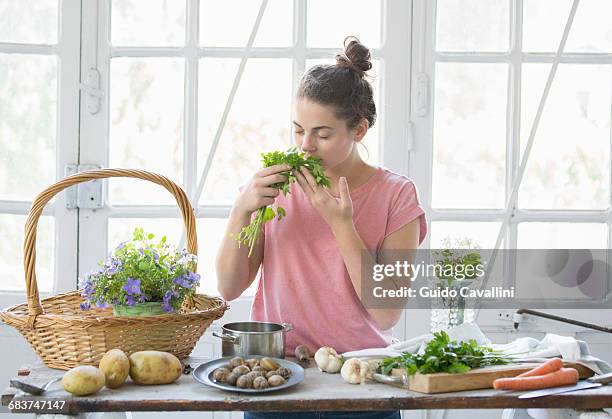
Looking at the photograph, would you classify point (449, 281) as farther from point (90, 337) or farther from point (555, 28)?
point (555, 28)

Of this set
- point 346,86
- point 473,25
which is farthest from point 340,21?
point 346,86

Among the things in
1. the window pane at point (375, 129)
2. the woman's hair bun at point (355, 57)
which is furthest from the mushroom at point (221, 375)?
the window pane at point (375, 129)

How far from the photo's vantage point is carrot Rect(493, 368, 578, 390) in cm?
178

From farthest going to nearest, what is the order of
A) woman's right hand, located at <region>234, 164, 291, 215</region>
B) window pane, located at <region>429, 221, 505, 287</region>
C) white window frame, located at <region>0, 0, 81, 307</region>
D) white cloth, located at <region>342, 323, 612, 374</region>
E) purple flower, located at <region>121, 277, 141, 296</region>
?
window pane, located at <region>429, 221, 505, 287</region> < white window frame, located at <region>0, 0, 81, 307</region> < woman's right hand, located at <region>234, 164, 291, 215</region> < white cloth, located at <region>342, 323, 612, 374</region> < purple flower, located at <region>121, 277, 141, 296</region>

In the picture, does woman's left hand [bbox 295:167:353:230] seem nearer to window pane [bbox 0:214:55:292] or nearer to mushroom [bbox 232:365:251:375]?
mushroom [bbox 232:365:251:375]

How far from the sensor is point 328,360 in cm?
191

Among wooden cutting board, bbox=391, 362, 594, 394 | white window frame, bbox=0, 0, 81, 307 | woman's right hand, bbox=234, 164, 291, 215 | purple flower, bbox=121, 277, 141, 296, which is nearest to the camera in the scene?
wooden cutting board, bbox=391, 362, 594, 394

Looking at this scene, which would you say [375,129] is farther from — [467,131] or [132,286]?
[132,286]

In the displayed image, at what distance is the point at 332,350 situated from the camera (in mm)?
1951

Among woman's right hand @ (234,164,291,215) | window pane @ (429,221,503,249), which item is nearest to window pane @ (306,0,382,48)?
window pane @ (429,221,503,249)

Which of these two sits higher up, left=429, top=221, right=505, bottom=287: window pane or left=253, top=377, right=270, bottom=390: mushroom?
left=429, top=221, right=505, bottom=287: window pane

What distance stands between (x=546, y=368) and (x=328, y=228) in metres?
0.70

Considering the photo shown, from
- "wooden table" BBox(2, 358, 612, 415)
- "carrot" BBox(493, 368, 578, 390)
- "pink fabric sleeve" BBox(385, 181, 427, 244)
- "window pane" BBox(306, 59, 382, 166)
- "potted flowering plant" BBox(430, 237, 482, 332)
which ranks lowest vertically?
"wooden table" BBox(2, 358, 612, 415)

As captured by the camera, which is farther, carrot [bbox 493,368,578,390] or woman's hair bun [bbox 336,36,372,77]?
woman's hair bun [bbox 336,36,372,77]
